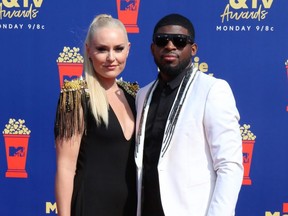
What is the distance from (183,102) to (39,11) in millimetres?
1447

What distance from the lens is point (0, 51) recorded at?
2803 millimetres

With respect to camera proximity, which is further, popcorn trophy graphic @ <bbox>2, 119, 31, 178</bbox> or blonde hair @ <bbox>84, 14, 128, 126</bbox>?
popcorn trophy graphic @ <bbox>2, 119, 31, 178</bbox>

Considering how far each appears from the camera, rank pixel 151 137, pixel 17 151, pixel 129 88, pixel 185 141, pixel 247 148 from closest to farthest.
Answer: pixel 185 141, pixel 151 137, pixel 129 88, pixel 247 148, pixel 17 151

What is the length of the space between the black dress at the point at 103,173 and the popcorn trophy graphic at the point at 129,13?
3.15 ft

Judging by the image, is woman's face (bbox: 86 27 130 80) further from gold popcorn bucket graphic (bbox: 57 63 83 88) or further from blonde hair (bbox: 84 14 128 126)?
gold popcorn bucket graphic (bbox: 57 63 83 88)

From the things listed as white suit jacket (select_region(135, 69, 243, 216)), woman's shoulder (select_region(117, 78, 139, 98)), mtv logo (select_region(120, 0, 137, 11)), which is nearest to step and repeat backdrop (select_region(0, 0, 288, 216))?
mtv logo (select_region(120, 0, 137, 11))

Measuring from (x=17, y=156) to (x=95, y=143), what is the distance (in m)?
1.13

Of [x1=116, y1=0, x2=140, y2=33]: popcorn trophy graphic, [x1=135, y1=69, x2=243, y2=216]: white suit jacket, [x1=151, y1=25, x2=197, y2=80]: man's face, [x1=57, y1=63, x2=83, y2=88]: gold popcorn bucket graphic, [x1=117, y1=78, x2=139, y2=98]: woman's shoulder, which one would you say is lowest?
[x1=135, y1=69, x2=243, y2=216]: white suit jacket

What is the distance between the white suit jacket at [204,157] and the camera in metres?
1.60

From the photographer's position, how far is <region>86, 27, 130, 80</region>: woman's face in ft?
6.22

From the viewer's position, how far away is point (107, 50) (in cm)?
191

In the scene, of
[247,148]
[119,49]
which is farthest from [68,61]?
[247,148]

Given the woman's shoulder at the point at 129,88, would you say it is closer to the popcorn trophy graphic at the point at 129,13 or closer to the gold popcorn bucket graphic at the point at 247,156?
the popcorn trophy graphic at the point at 129,13

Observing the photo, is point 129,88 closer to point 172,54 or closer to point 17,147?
point 172,54
